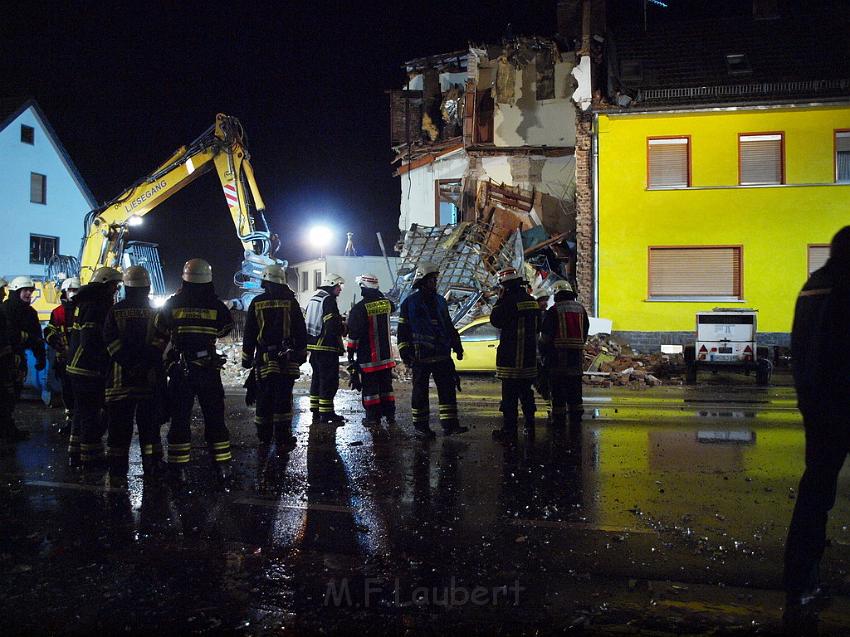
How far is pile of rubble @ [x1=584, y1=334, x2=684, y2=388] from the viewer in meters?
15.0

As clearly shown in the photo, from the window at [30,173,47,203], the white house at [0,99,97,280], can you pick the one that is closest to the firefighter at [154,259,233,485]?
the white house at [0,99,97,280]

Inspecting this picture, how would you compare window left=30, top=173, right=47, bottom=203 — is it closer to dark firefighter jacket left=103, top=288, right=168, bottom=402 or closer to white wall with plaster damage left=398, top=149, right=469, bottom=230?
white wall with plaster damage left=398, top=149, right=469, bottom=230

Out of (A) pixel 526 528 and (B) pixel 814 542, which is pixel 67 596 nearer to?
(A) pixel 526 528

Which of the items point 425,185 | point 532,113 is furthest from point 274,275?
point 425,185

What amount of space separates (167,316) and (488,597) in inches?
146

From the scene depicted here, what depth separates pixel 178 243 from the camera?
42.6m

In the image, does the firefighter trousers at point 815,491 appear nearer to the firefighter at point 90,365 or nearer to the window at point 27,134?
the firefighter at point 90,365

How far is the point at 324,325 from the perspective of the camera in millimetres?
8820

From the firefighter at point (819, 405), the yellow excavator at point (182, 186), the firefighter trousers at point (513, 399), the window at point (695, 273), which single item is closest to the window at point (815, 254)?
the window at point (695, 273)

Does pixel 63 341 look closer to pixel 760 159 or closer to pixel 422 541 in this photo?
pixel 422 541

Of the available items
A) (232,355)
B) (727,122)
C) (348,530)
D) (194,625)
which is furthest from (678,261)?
(194,625)

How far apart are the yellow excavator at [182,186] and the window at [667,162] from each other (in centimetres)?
1101

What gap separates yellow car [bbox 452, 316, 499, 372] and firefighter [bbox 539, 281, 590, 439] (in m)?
6.24

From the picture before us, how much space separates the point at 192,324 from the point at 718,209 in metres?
17.7
